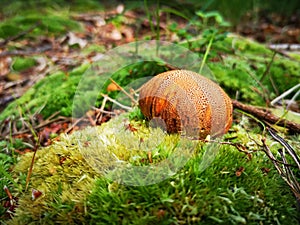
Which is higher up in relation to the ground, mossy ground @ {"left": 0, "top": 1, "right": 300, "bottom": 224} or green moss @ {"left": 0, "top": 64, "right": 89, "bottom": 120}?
mossy ground @ {"left": 0, "top": 1, "right": 300, "bottom": 224}

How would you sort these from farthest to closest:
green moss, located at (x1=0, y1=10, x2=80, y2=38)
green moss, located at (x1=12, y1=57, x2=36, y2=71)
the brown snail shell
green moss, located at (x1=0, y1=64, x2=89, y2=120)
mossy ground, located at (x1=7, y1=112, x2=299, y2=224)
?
green moss, located at (x1=0, y1=10, x2=80, y2=38)
green moss, located at (x1=12, y1=57, x2=36, y2=71)
green moss, located at (x1=0, y1=64, x2=89, y2=120)
the brown snail shell
mossy ground, located at (x1=7, y1=112, x2=299, y2=224)

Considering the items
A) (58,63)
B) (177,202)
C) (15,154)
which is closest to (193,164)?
(177,202)

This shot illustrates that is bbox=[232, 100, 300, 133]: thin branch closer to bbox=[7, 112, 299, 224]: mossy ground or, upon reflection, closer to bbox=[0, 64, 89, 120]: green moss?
bbox=[7, 112, 299, 224]: mossy ground

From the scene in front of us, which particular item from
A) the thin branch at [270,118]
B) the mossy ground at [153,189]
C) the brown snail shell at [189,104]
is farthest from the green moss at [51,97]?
the thin branch at [270,118]

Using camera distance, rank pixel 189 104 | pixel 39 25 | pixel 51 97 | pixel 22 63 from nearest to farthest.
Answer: pixel 189 104
pixel 51 97
pixel 22 63
pixel 39 25

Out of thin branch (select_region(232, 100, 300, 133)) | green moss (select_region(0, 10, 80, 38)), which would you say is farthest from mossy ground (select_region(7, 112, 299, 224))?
green moss (select_region(0, 10, 80, 38))

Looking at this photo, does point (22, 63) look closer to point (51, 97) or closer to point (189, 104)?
point (51, 97)

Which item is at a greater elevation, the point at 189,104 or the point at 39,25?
the point at 189,104

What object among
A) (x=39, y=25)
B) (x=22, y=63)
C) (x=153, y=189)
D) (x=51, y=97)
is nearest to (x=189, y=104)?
(x=153, y=189)
